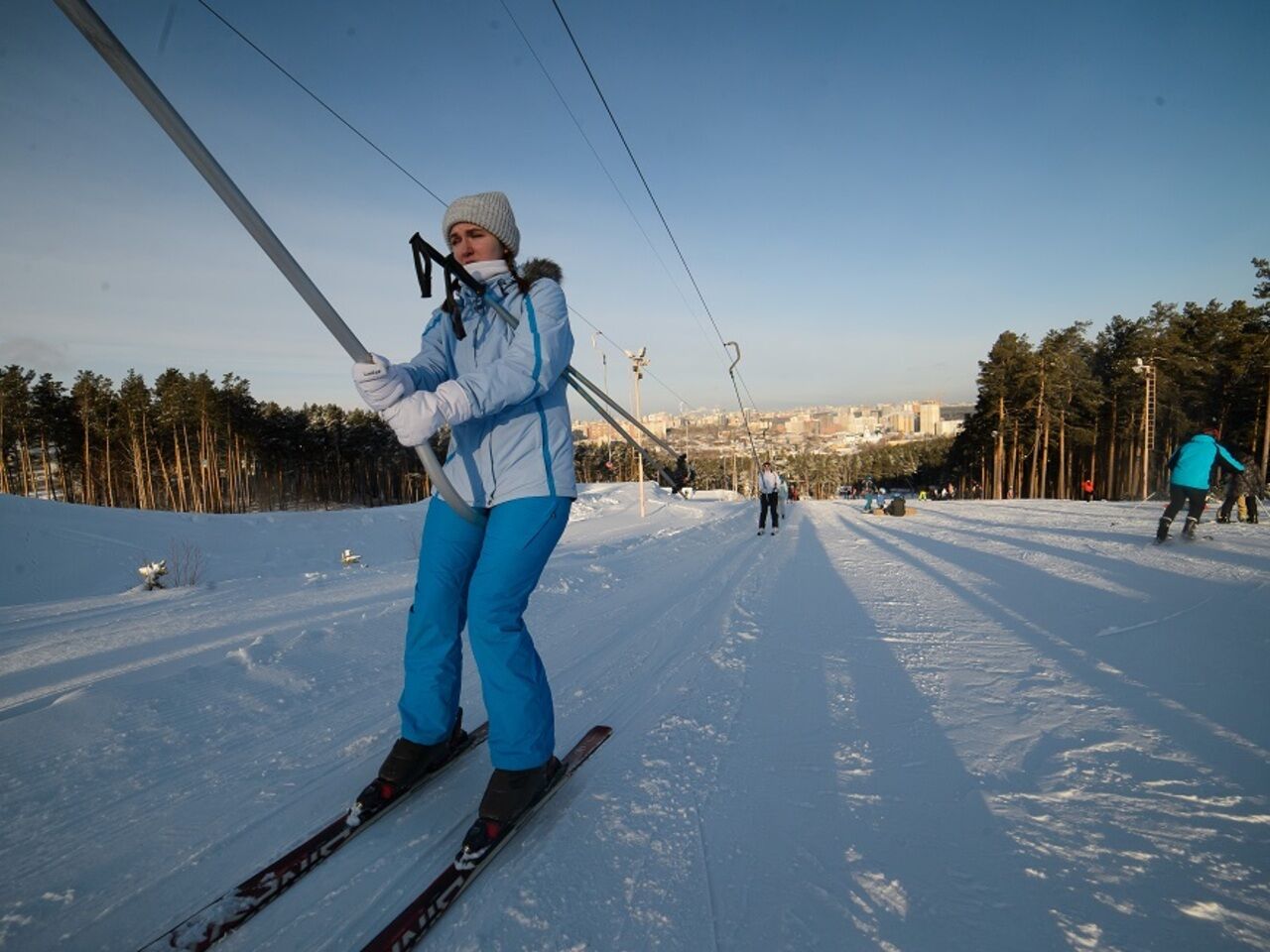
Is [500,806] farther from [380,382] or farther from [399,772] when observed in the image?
[380,382]

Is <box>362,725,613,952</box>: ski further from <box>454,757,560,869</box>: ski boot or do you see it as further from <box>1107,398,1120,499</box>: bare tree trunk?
<box>1107,398,1120,499</box>: bare tree trunk

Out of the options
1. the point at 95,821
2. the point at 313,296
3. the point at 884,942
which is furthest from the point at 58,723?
the point at 884,942

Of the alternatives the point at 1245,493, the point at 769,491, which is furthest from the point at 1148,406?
the point at 769,491

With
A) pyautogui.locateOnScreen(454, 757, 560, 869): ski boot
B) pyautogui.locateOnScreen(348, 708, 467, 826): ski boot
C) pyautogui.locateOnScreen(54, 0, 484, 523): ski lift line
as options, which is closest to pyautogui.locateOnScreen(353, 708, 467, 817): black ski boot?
pyautogui.locateOnScreen(348, 708, 467, 826): ski boot

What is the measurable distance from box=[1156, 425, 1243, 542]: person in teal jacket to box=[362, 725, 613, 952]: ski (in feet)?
31.7

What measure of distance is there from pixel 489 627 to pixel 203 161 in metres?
1.50

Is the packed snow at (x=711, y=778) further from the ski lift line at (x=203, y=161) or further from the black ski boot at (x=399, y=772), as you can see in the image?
the ski lift line at (x=203, y=161)

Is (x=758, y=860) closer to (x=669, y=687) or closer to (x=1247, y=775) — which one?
(x=669, y=687)

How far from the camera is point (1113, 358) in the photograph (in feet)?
126

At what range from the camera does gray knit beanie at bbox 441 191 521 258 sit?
6.90 feet

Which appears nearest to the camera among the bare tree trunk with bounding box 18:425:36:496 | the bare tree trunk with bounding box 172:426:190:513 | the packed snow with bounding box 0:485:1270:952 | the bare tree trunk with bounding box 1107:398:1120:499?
the packed snow with bounding box 0:485:1270:952

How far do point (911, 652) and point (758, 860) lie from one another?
2.34 m

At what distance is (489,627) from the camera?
1895 millimetres

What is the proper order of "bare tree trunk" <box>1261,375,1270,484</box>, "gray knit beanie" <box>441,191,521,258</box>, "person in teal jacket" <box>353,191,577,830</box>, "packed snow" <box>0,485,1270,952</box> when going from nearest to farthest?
1. "packed snow" <box>0,485,1270,952</box>
2. "person in teal jacket" <box>353,191,577,830</box>
3. "gray knit beanie" <box>441,191,521,258</box>
4. "bare tree trunk" <box>1261,375,1270,484</box>
